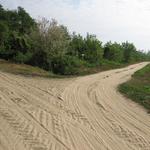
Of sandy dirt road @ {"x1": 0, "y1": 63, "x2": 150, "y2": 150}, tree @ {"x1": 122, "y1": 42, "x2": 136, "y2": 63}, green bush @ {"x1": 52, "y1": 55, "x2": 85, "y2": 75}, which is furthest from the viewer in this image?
tree @ {"x1": 122, "y1": 42, "x2": 136, "y2": 63}

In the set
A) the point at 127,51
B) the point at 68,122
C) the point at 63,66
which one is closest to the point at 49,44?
the point at 63,66

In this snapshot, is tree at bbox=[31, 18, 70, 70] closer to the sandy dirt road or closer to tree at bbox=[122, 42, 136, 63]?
the sandy dirt road

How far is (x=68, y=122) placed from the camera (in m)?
10.3

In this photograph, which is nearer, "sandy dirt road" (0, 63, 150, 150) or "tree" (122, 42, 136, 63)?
"sandy dirt road" (0, 63, 150, 150)

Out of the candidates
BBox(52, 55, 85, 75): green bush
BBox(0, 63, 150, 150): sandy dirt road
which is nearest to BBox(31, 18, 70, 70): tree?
BBox(52, 55, 85, 75): green bush

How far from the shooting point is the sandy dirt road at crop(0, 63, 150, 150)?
27.2 ft

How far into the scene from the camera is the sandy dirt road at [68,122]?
8.28 meters

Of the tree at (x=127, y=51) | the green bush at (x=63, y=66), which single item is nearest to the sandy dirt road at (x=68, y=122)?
the green bush at (x=63, y=66)

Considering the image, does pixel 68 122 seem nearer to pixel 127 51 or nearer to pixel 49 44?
pixel 49 44

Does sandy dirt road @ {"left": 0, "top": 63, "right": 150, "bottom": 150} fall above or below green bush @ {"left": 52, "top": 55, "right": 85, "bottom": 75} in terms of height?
above

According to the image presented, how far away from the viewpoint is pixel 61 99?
14.3 metres

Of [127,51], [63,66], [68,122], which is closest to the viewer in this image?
[68,122]

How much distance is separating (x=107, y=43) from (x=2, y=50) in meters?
32.0

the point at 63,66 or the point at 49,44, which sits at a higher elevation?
the point at 49,44
